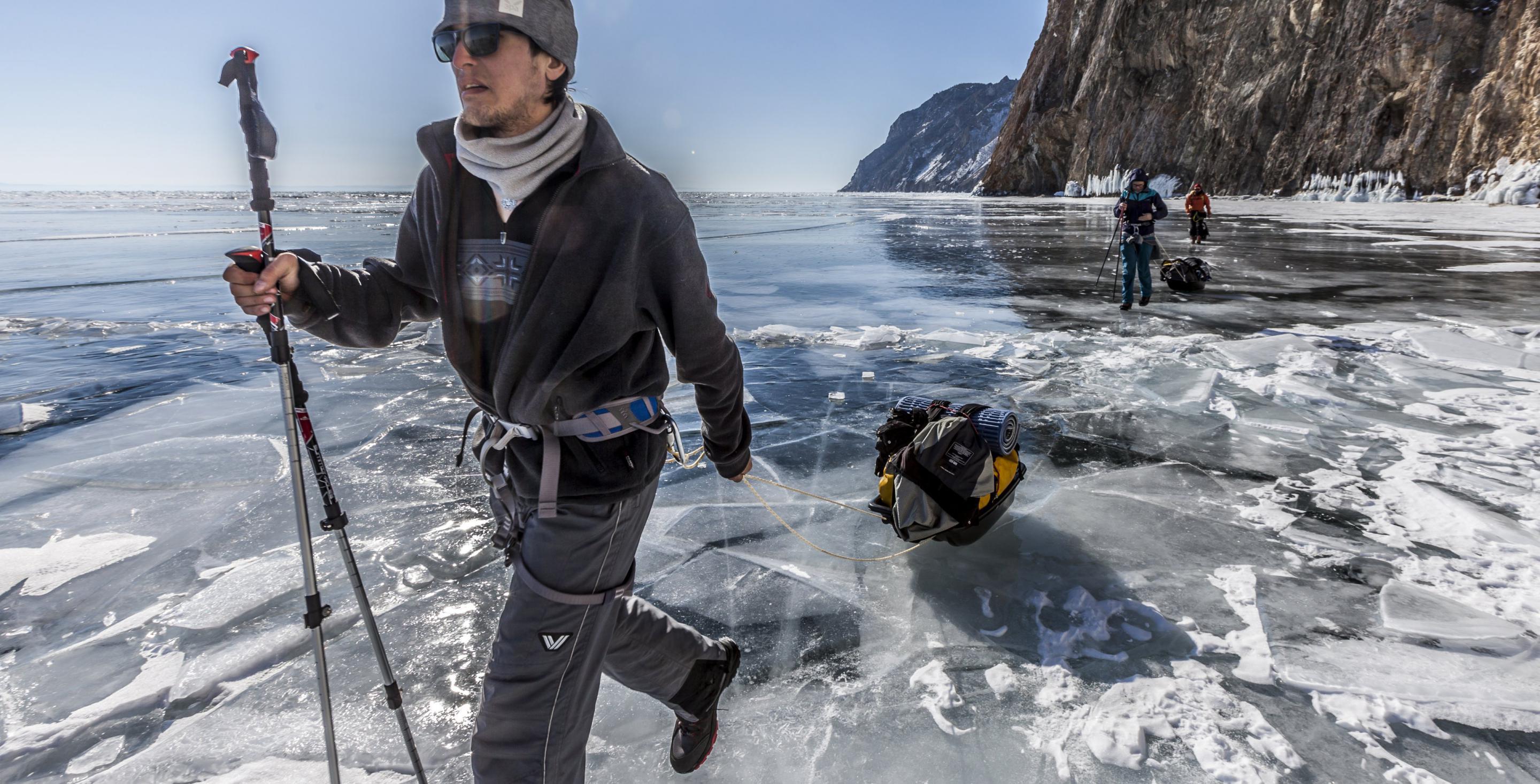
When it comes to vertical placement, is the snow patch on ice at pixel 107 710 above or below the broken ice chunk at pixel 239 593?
below

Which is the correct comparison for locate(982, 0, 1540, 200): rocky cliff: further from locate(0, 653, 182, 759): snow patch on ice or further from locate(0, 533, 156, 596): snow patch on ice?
locate(0, 533, 156, 596): snow patch on ice

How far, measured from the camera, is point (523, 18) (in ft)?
4.83

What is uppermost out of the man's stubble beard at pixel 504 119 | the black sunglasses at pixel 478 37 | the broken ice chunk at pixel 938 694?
the black sunglasses at pixel 478 37

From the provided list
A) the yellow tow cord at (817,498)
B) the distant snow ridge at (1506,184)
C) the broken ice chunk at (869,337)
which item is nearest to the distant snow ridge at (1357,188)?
the distant snow ridge at (1506,184)

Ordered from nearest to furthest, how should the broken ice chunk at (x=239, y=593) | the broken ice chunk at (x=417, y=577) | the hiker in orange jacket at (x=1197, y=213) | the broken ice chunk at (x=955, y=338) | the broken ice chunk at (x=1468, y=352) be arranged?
the broken ice chunk at (x=239, y=593) < the broken ice chunk at (x=417, y=577) < the broken ice chunk at (x=1468, y=352) < the broken ice chunk at (x=955, y=338) < the hiker in orange jacket at (x=1197, y=213)

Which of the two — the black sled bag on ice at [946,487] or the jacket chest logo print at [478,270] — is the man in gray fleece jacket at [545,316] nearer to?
the jacket chest logo print at [478,270]

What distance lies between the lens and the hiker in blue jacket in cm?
912

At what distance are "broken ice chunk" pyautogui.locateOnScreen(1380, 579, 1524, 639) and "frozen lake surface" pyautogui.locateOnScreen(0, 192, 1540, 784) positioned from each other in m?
0.02

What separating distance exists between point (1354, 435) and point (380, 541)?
5529 millimetres

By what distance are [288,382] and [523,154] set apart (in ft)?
2.51

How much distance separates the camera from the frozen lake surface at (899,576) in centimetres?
217

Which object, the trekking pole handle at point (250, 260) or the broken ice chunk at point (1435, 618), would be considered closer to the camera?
the trekking pole handle at point (250, 260)

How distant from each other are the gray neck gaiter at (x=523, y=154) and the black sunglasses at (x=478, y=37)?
0.55ft

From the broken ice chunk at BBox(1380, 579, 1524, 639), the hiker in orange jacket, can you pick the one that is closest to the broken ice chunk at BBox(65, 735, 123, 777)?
the broken ice chunk at BBox(1380, 579, 1524, 639)
